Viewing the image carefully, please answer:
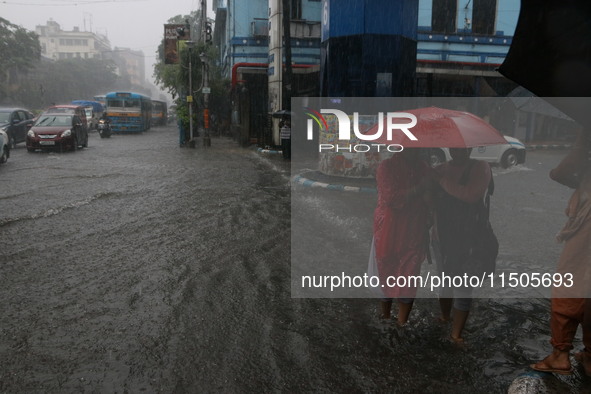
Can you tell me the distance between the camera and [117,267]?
5.97 meters

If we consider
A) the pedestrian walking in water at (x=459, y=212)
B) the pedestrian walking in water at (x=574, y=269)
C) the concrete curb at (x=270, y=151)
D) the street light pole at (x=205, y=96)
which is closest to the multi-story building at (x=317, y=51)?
the concrete curb at (x=270, y=151)

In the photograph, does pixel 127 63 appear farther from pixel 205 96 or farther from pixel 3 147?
pixel 3 147

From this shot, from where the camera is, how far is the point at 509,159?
54.2 ft

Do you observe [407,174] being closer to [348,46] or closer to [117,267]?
[117,267]

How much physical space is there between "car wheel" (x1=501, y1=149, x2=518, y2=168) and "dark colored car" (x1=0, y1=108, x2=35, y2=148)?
18.8 metres

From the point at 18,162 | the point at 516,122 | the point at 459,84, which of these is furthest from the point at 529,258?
the point at 516,122

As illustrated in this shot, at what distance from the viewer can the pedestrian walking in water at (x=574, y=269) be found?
335 centimetres

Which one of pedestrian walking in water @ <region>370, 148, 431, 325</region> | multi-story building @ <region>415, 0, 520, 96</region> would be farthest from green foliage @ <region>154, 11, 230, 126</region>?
pedestrian walking in water @ <region>370, 148, 431, 325</region>

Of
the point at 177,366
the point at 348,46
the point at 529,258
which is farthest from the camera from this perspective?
the point at 348,46

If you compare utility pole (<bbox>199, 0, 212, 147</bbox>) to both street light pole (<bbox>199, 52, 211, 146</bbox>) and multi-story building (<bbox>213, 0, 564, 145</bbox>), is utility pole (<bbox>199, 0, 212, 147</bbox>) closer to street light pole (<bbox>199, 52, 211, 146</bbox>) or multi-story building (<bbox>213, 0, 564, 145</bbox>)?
street light pole (<bbox>199, 52, 211, 146</bbox>)

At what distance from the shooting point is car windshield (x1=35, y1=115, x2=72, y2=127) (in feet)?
65.8

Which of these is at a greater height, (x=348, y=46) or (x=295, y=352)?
(x=348, y=46)

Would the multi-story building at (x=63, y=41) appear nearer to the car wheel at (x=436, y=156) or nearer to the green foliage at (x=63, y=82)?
the green foliage at (x=63, y=82)

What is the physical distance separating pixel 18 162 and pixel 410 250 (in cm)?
1577
